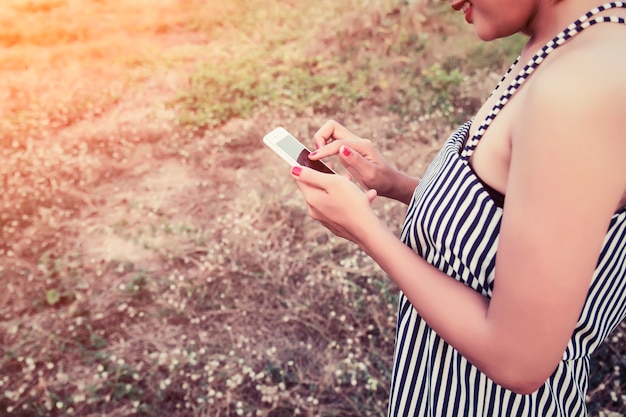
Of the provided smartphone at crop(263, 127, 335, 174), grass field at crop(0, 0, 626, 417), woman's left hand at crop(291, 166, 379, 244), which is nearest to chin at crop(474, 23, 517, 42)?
woman's left hand at crop(291, 166, 379, 244)

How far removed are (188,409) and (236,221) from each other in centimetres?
138

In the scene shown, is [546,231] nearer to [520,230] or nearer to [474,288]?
[520,230]

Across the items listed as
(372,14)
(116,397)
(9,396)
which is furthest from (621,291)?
(372,14)

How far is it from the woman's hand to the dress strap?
440 millimetres

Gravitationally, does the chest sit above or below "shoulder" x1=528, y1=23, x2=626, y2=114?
below

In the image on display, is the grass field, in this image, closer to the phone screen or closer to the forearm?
the forearm

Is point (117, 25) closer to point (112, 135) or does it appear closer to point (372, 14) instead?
point (112, 135)

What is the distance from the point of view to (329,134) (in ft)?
4.84

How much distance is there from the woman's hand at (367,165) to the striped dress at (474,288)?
0.87 feet

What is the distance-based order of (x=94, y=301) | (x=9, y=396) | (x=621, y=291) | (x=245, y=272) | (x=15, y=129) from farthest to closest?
1. (x=15, y=129)
2. (x=245, y=272)
3. (x=94, y=301)
4. (x=9, y=396)
5. (x=621, y=291)

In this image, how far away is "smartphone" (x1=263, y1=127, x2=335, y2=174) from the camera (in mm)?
1365

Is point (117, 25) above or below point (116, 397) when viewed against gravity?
above

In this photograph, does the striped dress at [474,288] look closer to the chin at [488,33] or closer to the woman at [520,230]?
the woman at [520,230]

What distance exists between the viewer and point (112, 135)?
13.9 feet
